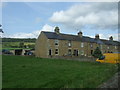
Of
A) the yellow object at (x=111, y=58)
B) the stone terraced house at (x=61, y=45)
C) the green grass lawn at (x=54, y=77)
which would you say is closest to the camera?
the green grass lawn at (x=54, y=77)

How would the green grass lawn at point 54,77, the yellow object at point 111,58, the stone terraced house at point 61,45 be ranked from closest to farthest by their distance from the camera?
1. the green grass lawn at point 54,77
2. the yellow object at point 111,58
3. the stone terraced house at point 61,45

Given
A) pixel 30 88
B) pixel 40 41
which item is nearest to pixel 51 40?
pixel 40 41

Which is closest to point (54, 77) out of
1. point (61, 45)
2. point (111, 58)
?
point (111, 58)

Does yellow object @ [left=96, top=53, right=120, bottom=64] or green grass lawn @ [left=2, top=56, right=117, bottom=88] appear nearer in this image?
green grass lawn @ [left=2, top=56, right=117, bottom=88]

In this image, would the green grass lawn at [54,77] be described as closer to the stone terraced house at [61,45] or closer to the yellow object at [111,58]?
the yellow object at [111,58]

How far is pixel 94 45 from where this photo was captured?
6034 centimetres

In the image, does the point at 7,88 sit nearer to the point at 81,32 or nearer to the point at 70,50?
the point at 70,50

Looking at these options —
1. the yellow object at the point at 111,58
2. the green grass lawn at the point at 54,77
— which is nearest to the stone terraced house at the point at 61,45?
the yellow object at the point at 111,58

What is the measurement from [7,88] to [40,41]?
42.3 meters

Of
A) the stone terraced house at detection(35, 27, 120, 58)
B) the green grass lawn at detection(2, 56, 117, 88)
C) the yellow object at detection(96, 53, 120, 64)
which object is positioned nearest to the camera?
the green grass lawn at detection(2, 56, 117, 88)

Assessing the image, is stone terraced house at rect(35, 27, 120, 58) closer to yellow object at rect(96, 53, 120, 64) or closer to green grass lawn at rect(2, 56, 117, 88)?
yellow object at rect(96, 53, 120, 64)

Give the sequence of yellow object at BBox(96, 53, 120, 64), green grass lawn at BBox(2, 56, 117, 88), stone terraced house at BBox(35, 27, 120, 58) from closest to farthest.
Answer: green grass lawn at BBox(2, 56, 117, 88) → yellow object at BBox(96, 53, 120, 64) → stone terraced house at BBox(35, 27, 120, 58)

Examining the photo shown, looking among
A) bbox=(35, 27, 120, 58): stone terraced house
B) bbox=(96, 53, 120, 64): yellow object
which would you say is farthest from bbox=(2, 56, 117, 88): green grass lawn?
bbox=(35, 27, 120, 58): stone terraced house

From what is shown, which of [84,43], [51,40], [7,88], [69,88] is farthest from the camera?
[84,43]
